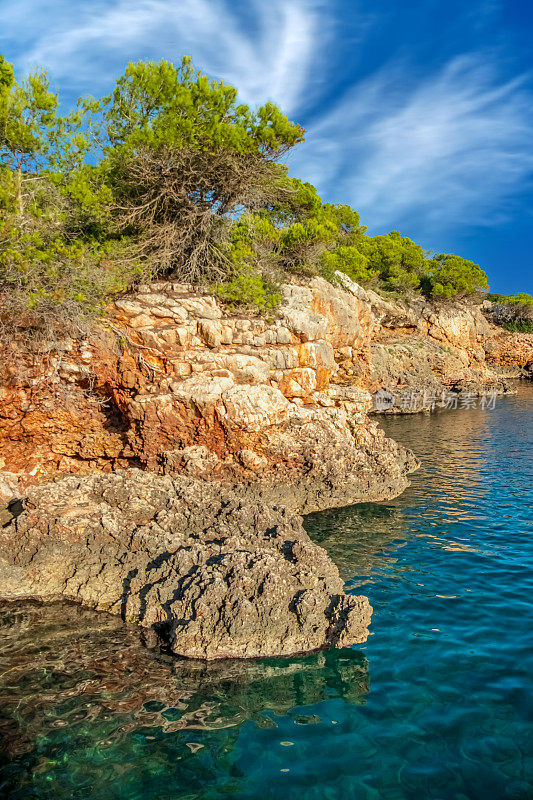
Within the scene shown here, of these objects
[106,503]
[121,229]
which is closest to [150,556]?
[106,503]

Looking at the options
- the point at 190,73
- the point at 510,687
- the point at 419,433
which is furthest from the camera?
the point at 419,433

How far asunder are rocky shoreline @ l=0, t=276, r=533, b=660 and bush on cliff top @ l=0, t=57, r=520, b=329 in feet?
3.51

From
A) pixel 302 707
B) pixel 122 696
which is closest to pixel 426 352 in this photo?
pixel 302 707

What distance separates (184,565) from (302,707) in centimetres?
326

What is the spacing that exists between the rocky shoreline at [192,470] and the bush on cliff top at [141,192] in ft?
3.51

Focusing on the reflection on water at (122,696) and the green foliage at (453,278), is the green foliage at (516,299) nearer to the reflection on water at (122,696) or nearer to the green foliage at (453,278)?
the green foliage at (453,278)

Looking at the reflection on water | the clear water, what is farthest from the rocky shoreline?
the clear water

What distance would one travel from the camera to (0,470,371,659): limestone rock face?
7.40m

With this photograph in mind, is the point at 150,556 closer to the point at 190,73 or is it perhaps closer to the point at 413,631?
the point at 413,631

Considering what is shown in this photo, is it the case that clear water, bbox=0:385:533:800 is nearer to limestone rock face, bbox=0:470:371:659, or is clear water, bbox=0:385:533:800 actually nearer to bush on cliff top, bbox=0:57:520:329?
limestone rock face, bbox=0:470:371:659

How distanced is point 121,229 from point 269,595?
38.4 feet

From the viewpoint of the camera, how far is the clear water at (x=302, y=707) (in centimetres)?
511

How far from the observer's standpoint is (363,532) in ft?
40.1

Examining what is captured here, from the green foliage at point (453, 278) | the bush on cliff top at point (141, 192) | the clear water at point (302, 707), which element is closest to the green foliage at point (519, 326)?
the green foliage at point (453, 278)
